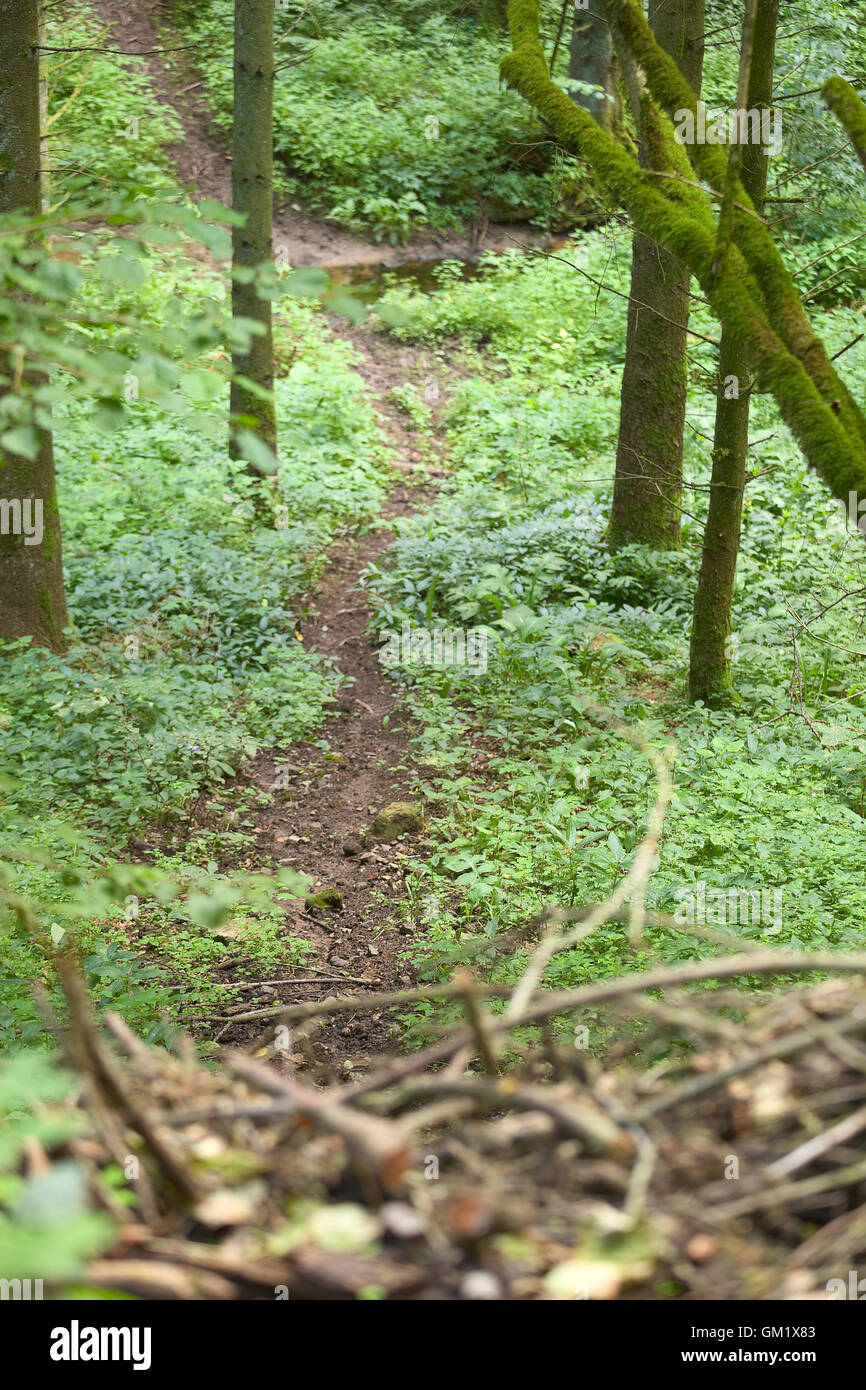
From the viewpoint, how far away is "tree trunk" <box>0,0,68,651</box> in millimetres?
6047

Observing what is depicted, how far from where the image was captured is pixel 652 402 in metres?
8.34

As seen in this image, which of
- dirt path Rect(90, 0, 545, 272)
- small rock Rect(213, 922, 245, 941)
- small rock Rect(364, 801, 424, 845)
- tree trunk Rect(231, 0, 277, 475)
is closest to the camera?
small rock Rect(213, 922, 245, 941)

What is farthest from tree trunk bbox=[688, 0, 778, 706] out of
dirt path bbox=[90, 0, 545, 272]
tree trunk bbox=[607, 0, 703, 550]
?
dirt path bbox=[90, 0, 545, 272]

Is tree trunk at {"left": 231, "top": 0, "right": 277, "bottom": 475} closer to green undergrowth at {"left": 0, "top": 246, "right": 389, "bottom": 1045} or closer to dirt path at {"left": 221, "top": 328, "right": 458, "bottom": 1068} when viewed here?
green undergrowth at {"left": 0, "top": 246, "right": 389, "bottom": 1045}

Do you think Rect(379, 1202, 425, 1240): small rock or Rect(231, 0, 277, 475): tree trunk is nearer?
Rect(379, 1202, 425, 1240): small rock

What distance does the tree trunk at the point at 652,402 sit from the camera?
26.6 feet

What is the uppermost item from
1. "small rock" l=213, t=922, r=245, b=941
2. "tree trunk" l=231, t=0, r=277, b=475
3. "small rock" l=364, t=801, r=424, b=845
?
"tree trunk" l=231, t=0, r=277, b=475

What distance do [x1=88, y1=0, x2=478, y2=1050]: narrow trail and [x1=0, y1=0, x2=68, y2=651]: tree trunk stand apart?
0.85 metres

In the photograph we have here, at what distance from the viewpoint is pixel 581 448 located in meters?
11.0

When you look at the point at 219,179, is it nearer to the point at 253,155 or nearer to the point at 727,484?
the point at 253,155

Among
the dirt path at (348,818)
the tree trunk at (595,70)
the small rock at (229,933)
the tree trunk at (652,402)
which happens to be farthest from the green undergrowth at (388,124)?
the small rock at (229,933)

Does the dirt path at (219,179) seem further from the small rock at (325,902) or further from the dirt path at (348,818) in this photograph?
the small rock at (325,902)
